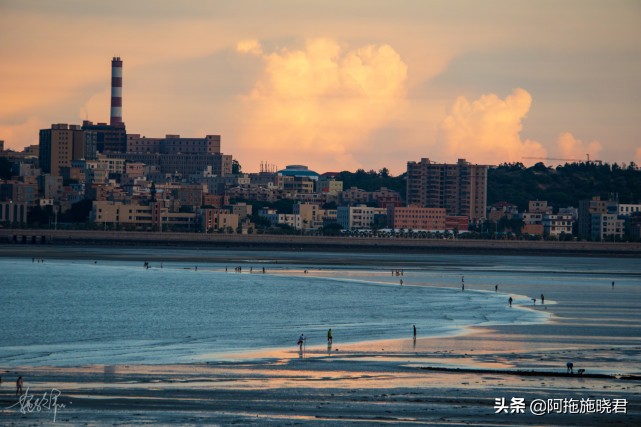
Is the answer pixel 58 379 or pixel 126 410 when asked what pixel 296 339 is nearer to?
pixel 58 379

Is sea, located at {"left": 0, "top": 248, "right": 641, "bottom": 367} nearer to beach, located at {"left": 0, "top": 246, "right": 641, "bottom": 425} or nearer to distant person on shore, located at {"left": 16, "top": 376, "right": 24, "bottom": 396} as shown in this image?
beach, located at {"left": 0, "top": 246, "right": 641, "bottom": 425}

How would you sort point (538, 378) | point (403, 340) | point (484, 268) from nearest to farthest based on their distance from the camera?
point (538, 378) → point (403, 340) → point (484, 268)

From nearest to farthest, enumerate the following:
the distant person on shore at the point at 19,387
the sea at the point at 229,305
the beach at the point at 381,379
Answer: the beach at the point at 381,379, the distant person on shore at the point at 19,387, the sea at the point at 229,305

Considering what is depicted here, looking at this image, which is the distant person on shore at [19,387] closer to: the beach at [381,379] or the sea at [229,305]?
the beach at [381,379]

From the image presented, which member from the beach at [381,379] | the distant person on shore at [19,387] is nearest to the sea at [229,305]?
the beach at [381,379]

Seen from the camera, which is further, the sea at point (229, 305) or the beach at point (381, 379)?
the sea at point (229, 305)

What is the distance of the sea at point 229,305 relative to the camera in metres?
53.4

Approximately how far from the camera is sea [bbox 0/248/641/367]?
5344cm

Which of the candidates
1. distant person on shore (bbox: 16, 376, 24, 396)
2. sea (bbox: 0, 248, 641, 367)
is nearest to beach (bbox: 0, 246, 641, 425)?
distant person on shore (bbox: 16, 376, 24, 396)

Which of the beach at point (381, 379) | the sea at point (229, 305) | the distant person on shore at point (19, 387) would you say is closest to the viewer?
the beach at point (381, 379)

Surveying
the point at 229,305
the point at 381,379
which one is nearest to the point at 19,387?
the point at 381,379

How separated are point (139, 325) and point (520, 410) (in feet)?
98.1

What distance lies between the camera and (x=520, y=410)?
1481 inches

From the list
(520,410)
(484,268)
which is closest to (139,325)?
(520,410)
